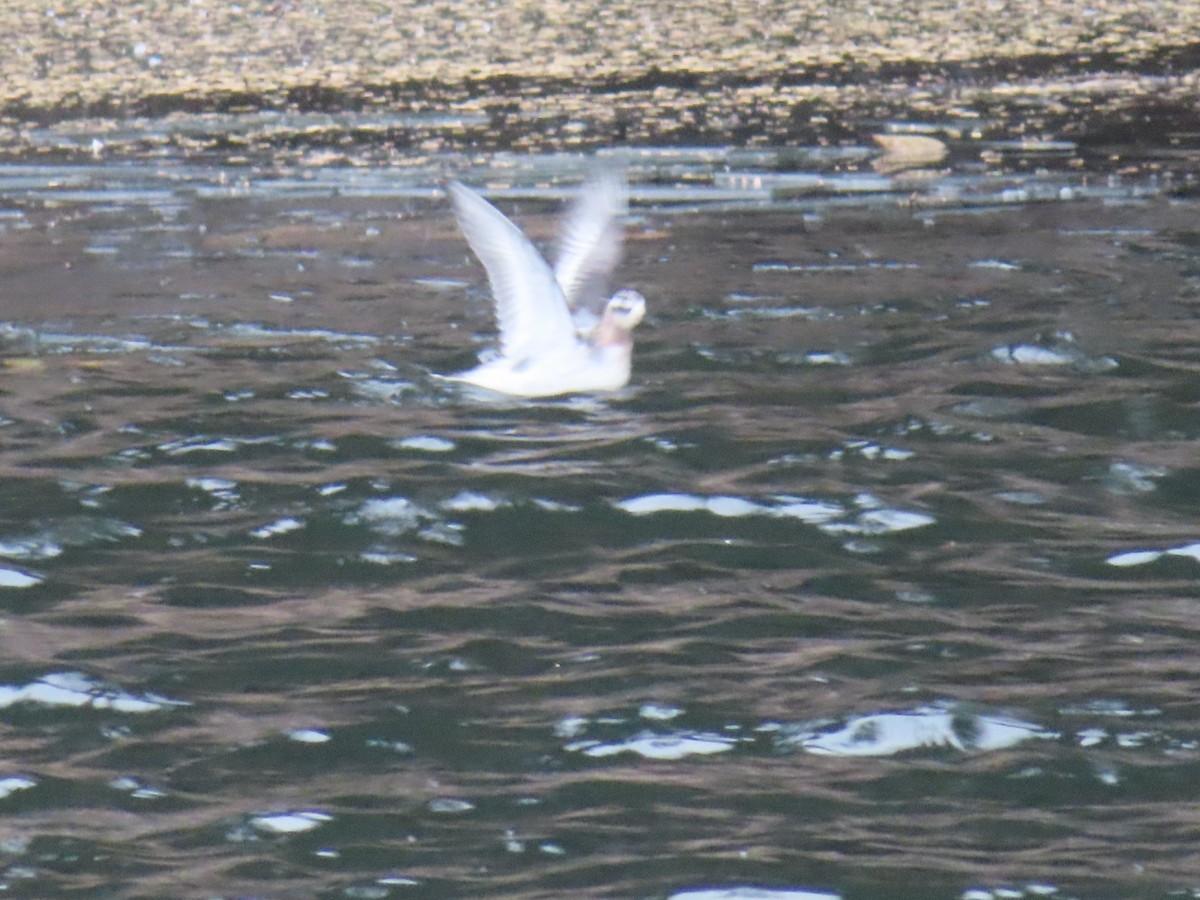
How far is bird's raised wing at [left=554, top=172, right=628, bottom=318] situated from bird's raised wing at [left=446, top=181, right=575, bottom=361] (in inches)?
45.4

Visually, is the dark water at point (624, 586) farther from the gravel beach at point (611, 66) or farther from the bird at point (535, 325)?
the gravel beach at point (611, 66)

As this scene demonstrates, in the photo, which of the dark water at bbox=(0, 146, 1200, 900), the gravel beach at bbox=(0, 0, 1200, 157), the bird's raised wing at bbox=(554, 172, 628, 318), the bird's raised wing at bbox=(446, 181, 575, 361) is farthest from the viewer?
the gravel beach at bbox=(0, 0, 1200, 157)

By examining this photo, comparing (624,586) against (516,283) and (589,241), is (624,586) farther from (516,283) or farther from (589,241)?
(589,241)

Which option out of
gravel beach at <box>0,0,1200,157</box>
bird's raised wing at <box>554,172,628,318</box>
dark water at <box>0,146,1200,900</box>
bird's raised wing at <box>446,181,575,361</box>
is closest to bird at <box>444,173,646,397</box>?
bird's raised wing at <box>446,181,575,361</box>

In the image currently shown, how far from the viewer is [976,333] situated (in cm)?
1110

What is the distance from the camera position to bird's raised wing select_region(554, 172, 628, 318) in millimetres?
10844

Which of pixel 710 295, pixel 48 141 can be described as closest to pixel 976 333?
pixel 710 295

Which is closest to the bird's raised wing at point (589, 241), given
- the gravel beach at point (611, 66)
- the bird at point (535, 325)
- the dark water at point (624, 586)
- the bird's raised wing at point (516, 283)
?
the dark water at point (624, 586)

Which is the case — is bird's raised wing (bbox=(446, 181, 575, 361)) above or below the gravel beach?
below

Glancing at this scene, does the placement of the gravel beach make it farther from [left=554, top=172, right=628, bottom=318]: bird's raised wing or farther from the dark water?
[left=554, top=172, right=628, bottom=318]: bird's raised wing

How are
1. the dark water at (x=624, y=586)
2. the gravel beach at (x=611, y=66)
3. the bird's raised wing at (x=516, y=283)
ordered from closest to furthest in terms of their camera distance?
the dark water at (x=624, y=586) < the bird's raised wing at (x=516, y=283) < the gravel beach at (x=611, y=66)

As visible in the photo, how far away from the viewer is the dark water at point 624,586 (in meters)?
5.53

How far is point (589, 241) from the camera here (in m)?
10.9

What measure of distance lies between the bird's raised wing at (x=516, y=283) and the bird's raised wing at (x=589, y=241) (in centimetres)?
115
